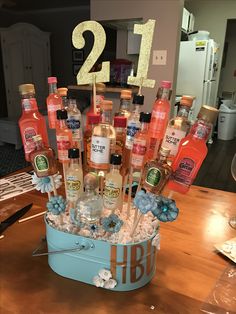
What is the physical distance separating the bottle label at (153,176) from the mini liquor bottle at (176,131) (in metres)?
0.07

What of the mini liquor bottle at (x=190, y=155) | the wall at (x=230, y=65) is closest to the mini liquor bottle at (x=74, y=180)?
the mini liquor bottle at (x=190, y=155)

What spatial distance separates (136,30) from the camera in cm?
64

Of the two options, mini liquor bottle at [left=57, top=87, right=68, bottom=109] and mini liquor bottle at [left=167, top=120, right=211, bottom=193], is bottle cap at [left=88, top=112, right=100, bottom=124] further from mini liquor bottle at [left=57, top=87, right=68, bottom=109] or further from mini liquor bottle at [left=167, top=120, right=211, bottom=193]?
mini liquor bottle at [left=167, top=120, right=211, bottom=193]

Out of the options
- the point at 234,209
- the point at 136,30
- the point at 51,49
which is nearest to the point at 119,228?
the point at 136,30

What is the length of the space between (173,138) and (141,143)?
0.07 meters

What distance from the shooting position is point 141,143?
1.93 feet

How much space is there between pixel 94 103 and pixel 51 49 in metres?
5.62

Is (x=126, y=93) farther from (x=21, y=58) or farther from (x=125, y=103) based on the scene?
(x=21, y=58)

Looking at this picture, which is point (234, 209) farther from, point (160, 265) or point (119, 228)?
point (119, 228)

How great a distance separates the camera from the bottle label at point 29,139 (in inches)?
25.3

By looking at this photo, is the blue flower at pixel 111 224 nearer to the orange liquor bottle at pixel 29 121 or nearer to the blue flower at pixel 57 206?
the blue flower at pixel 57 206

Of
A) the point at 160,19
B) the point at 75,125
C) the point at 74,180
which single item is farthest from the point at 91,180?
the point at 160,19

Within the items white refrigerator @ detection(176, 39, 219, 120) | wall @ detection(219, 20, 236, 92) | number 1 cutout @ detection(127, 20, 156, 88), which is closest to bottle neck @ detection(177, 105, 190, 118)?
number 1 cutout @ detection(127, 20, 156, 88)

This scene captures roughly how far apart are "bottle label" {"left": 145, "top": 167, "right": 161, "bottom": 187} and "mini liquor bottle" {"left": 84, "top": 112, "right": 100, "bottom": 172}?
18cm
